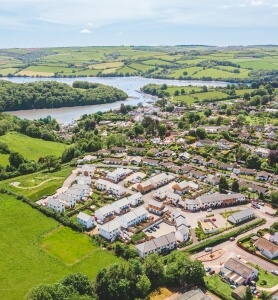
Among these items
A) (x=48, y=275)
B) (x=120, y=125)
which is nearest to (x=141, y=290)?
(x=48, y=275)

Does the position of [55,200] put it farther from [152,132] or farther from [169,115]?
[169,115]

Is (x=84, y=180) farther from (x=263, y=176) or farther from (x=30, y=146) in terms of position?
(x=263, y=176)

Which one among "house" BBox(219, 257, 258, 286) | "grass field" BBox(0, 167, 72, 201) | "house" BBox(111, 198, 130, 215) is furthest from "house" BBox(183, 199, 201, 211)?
"grass field" BBox(0, 167, 72, 201)

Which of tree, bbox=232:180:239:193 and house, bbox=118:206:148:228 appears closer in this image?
house, bbox=118:206:148:228

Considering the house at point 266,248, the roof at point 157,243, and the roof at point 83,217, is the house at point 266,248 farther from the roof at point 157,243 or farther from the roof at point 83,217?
the roof at point 83,217

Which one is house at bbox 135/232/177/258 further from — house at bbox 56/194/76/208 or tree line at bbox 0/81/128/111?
tree line at bbox 0/81/128/111

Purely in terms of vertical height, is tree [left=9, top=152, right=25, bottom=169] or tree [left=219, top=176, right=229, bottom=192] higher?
tree [left=9, top=152, right=25, bottom=169]

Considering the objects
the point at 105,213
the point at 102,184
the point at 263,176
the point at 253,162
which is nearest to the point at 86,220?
the point at 105,213
